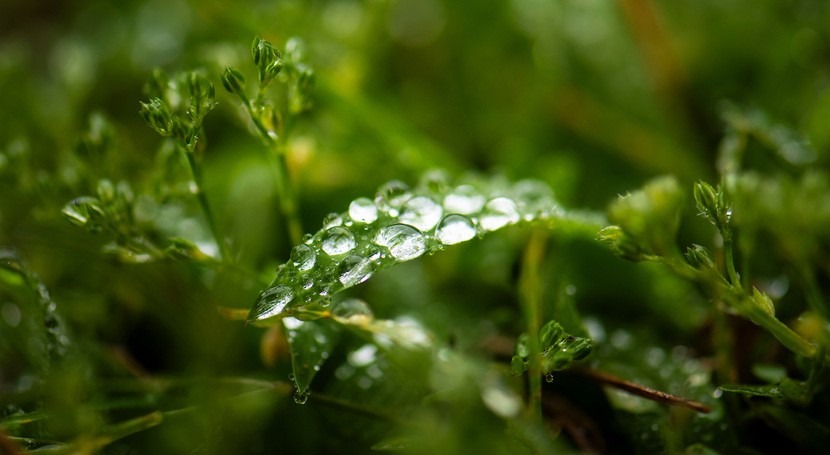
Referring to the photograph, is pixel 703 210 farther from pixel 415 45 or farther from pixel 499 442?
pixel 415 45

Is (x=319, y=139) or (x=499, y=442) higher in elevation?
(x=319, y=139)

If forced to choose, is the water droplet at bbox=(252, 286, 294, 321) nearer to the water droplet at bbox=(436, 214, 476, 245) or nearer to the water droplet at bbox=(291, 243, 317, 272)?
the water droplet at bbox=(291, 243, 317, 272)

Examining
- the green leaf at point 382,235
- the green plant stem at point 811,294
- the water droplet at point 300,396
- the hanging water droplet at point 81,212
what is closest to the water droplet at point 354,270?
the green leaf at point 382,235

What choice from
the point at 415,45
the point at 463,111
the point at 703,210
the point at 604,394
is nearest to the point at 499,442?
the point at 604,394

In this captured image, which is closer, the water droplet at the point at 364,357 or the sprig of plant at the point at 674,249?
the sprig of plant at the point at 674,249

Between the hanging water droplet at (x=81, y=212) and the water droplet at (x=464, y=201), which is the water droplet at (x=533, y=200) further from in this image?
the hanging water droplet at (x=81, y=212)

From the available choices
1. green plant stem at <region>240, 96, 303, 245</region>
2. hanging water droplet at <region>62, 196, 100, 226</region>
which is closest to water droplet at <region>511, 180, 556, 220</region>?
green plant stem at <region>240, 96, 303, 245</region>
